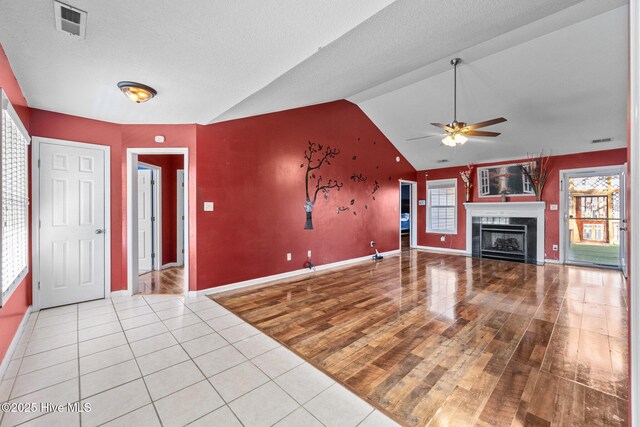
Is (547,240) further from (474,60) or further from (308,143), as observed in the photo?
(308,143)

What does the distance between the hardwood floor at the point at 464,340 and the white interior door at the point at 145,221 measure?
2.41 meters

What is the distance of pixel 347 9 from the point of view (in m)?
1.71

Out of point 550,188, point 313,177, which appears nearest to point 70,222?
point 313,177

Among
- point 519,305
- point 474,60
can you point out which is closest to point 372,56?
point 474,60

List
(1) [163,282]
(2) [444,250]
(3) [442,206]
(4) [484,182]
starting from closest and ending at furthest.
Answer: (1) [163,282] < (4) [484,182] < (2) [444,250] < (3) [442,206]

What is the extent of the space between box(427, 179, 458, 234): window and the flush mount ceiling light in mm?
A: 7140

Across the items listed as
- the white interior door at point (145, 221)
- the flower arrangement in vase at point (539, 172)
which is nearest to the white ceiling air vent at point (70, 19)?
the white interior door at point (145, 221)

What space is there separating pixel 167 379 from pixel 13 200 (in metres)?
2.18

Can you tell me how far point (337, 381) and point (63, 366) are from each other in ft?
7.03

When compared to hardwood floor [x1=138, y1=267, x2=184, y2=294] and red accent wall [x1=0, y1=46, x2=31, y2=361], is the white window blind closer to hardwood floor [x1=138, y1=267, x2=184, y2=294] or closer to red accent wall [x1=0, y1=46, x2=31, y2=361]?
hardwood floor [x1=138, y1=267, x2=184, y2=294]

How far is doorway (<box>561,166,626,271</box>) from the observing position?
5.38 metres

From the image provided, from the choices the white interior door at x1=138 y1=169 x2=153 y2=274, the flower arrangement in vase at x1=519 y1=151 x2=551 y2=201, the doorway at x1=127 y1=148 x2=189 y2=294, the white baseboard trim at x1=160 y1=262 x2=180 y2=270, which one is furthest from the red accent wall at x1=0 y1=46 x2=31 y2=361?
the flower arrangement in vase at x1=519 y1=151 x2=551 y2=201

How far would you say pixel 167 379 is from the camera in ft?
6.34

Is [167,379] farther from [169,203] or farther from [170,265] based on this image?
[169,203]
